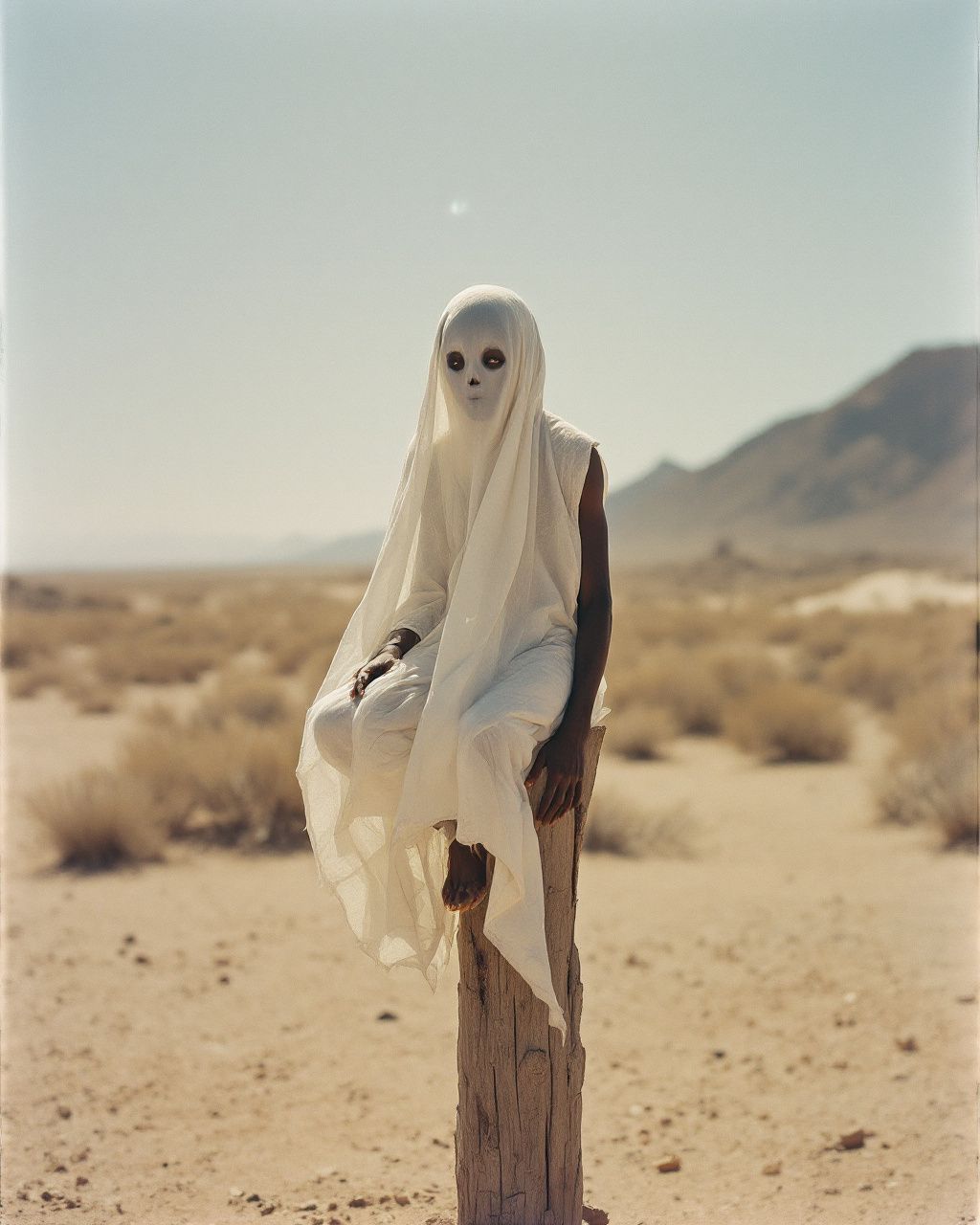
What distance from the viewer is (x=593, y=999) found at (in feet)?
19.0

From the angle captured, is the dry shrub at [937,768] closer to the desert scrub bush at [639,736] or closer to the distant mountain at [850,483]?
the desert scrub bush at [639,736]

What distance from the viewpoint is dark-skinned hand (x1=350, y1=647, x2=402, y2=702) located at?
109 inches

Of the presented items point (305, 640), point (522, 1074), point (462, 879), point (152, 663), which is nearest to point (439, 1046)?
point (522, 1074)

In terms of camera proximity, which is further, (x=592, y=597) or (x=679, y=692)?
(x=679, y=692)

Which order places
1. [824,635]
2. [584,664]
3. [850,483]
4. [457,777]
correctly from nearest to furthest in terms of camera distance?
1. [457,777]
2. [584,664]
3. [824,635]
4. [850,483]

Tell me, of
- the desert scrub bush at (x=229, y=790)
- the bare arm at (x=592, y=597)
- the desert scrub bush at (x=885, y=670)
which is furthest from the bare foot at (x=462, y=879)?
the desert scrub bush at (x=885, y=670)

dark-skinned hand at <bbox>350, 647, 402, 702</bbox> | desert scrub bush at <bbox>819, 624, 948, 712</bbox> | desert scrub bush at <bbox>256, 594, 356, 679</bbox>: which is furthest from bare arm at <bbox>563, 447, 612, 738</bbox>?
desert scrub bush at <bbox>256, 594, 356, 679</bbox>

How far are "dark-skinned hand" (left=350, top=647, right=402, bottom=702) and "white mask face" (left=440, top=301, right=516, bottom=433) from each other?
620mm

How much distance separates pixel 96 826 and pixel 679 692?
8220mm

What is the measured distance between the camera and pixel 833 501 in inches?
4350

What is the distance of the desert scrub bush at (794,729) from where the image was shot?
12.0 m

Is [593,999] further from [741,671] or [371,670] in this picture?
[741,671]

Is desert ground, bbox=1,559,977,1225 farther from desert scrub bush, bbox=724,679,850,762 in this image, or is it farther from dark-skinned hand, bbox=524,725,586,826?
dark-skinned hand, bbox=524,725,586,826

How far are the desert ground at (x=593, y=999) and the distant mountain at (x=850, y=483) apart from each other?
7996 cm
